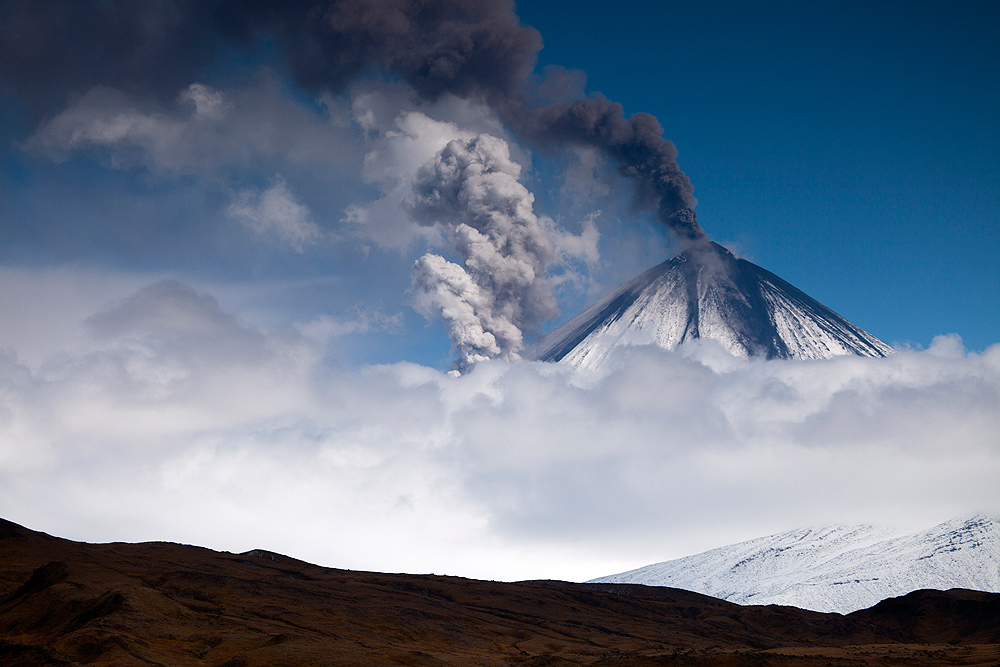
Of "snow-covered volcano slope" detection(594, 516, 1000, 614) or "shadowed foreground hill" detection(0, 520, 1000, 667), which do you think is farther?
"snow-covered volcano slope" detection(594, 516, 1000, 614)

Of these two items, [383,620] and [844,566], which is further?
[844,566]

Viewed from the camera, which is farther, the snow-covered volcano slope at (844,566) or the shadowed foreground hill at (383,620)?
the snow-covered volcano slope at (844,566)

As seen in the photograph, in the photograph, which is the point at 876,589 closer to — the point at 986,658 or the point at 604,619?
the point at 604,619

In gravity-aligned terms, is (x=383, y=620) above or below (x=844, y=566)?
below

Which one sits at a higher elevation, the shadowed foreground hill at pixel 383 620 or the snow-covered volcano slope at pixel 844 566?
the snow-covered volcano slope at pixel 844 566
